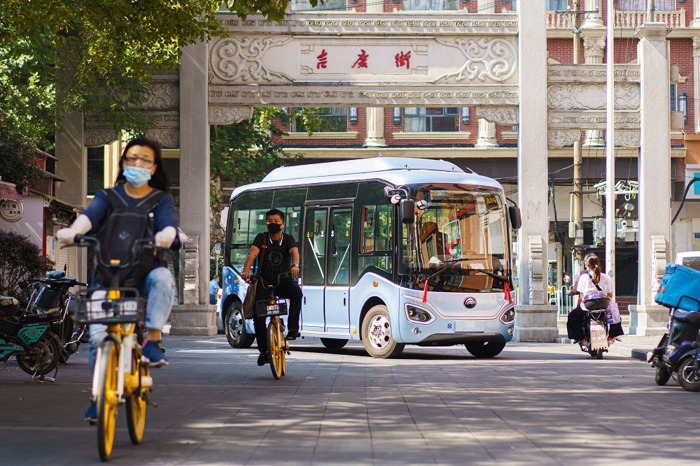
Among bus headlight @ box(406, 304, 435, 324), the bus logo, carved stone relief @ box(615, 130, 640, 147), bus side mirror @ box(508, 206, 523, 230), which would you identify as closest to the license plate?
the bus logo

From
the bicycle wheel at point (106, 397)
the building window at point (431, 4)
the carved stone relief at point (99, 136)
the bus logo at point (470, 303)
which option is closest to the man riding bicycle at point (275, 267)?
the bus logo at point (470, 303)

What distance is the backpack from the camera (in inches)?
288

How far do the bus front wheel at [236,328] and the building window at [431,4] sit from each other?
20.1 meters

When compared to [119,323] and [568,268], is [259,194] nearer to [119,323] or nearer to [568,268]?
→ [119,323]

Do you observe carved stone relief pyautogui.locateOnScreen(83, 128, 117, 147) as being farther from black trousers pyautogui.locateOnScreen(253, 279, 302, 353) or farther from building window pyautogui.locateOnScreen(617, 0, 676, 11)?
building window pyautogui.locateOnScreen(617, 0, 676, 11)

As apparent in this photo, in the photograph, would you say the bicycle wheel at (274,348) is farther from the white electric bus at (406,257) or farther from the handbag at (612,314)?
the handbag at (612,314)

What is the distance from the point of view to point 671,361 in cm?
1229

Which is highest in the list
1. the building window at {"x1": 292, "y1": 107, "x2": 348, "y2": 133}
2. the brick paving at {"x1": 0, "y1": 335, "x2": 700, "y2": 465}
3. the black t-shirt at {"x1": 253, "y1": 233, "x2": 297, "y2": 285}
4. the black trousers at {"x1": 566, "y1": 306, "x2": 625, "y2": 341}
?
the building window at {"x1": 292, "y1": 107, "x2": 348, "y2": 133}

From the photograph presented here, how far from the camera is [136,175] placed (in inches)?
300

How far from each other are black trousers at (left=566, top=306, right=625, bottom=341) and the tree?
740 centimetres

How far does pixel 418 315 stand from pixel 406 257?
0.94 metres

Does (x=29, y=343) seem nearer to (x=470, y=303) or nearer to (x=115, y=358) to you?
(x=115, y=358)

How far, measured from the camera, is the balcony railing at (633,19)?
4147 centimetres

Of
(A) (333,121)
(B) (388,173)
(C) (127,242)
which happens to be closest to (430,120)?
(A) (333,121)
